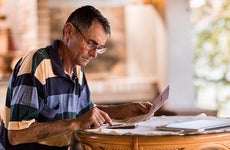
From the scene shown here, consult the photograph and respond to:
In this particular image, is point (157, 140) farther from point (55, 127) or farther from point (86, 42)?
point (86, 42)

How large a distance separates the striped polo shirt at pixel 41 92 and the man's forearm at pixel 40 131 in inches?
0.9

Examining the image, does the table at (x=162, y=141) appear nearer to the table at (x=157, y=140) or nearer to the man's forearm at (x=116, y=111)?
the table at (x=157, y=140)

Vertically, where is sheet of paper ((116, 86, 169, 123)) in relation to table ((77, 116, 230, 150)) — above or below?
above

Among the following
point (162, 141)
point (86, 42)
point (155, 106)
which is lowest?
point (162, 141)

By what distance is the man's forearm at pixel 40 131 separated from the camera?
90.8 inches

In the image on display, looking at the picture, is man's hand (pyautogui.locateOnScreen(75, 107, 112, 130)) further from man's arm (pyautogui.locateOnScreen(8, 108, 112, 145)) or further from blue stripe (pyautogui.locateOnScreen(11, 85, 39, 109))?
blue stripe (pyautogui.locateOnScreen(11, 85, 39, 109))

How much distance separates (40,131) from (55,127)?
72mm

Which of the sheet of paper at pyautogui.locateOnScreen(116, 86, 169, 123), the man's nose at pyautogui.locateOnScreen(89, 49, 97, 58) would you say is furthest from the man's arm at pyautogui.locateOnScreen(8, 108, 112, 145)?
the man's nose at pyautogui.locateOnScreen(89, 49, 97, 58)

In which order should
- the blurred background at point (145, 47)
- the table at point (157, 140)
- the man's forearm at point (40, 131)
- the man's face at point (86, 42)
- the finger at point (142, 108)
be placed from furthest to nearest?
the blurred background at point (145, 47) < the finger at point (142, 108) < the man's face at point (86, 42) < the man's forearm at point (40, 131) < the table at point (157, 140)

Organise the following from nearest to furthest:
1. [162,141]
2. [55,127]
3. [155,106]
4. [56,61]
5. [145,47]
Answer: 1. [162,141]
2. [55,127]
3. [155,106]
4. [56,61]
5. [145,47]

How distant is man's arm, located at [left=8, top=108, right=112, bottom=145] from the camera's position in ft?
7.53

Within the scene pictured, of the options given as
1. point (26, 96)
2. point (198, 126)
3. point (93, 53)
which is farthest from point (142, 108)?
point (26, 96)

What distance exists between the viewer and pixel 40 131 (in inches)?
92.1

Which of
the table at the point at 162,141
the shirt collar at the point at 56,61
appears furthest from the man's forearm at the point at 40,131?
the shirt collar at the point at 56,61
